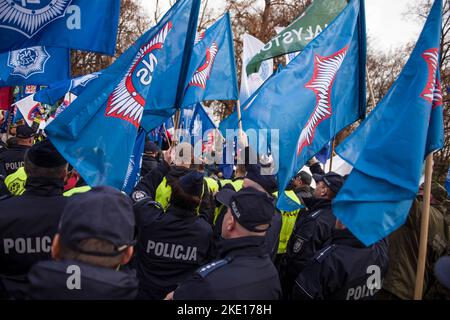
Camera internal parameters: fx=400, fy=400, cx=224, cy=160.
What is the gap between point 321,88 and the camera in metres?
4.55

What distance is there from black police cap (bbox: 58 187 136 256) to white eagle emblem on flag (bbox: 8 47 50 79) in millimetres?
3609

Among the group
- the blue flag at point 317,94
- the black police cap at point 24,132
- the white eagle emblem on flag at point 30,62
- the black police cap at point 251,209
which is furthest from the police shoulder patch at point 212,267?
the black police cap at point 24,132

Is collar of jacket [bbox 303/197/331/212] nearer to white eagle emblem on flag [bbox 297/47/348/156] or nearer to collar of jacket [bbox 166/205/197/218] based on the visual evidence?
white eagle emblem on flag [bbox 297/47/348/156]

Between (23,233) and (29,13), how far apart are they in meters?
2.34

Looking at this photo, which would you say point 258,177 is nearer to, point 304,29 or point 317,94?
point 317,94

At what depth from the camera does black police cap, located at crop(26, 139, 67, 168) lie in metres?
2.85

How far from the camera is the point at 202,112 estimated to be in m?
7.80

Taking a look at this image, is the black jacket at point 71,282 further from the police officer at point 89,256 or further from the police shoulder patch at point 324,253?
the police shoulder patch at point 324,253

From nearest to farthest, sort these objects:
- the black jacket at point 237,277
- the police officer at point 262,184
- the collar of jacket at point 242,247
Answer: the black jacket at point 237,277
the collar of jacket at point 242,247
the police officer at point 262,184

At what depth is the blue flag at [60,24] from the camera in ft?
12.4

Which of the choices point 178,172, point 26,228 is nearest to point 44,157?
point 26,228

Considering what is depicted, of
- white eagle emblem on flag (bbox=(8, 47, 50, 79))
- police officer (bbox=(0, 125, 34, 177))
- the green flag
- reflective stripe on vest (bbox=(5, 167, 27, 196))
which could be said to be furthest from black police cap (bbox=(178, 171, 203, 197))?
police officer (bbox=(0, 125, 34, 177))

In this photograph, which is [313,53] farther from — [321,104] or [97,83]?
[97,83]
